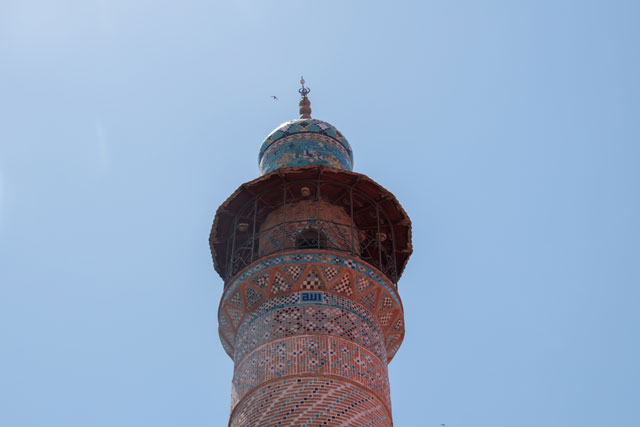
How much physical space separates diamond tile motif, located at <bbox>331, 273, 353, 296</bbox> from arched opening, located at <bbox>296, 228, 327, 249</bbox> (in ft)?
2.07

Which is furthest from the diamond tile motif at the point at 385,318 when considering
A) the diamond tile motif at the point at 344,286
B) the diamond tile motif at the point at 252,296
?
the diamond tile motif at the point at 252,296

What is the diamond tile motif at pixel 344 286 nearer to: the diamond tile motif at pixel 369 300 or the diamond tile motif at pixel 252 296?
the diamond tile motif at pixel 369 300

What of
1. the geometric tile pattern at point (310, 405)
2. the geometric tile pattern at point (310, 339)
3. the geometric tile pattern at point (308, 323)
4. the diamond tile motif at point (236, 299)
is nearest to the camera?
the geometric tile pattern at point (310, 405)

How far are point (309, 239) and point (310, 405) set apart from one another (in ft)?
7.69

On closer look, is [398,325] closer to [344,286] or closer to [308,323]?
[344,286]

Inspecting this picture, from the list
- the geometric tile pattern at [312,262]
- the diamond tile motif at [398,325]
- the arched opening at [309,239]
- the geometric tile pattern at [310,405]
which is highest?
the arched opening at [309,239]

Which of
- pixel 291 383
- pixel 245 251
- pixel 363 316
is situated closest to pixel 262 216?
pixel 245 251

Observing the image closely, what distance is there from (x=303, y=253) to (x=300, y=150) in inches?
84.1

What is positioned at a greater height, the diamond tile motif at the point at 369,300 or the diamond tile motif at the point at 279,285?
the diamond tile motif at the point at 279,285

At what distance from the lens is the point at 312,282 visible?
8.49 metres

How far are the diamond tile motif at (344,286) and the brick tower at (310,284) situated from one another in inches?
0.4

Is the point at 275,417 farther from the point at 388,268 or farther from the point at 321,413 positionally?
the point at 388,268

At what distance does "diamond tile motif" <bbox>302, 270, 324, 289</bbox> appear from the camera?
8.46m

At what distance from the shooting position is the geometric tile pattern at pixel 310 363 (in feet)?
25.2
